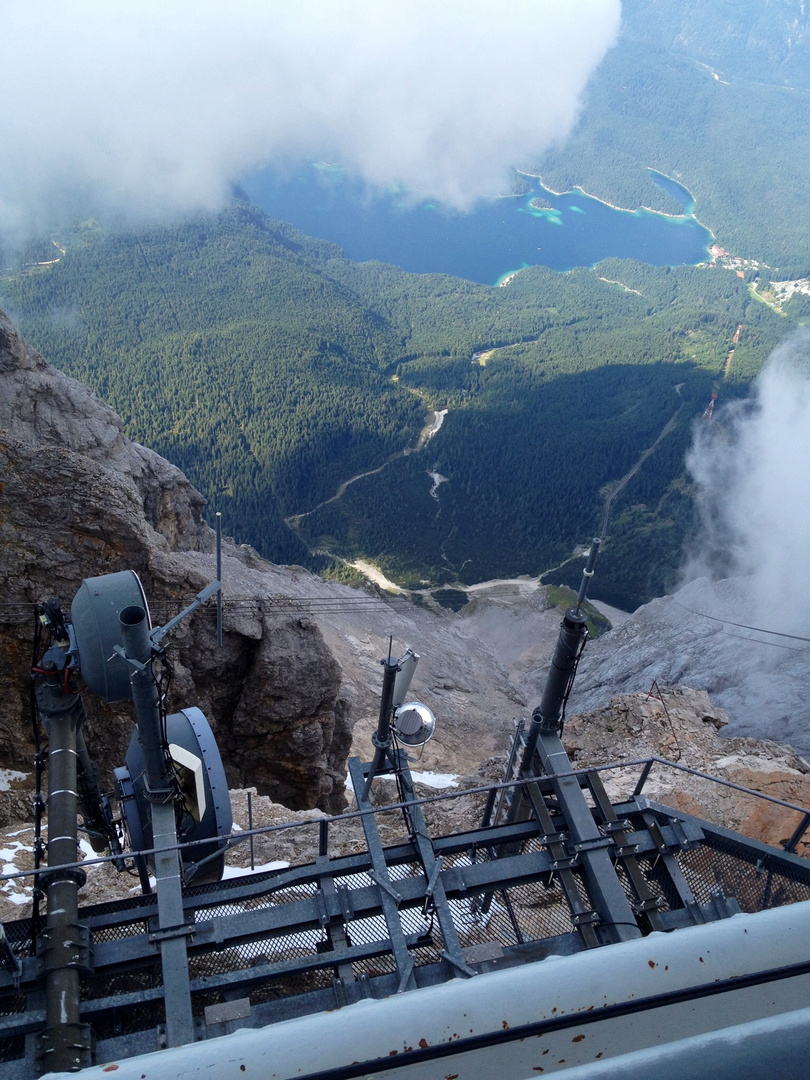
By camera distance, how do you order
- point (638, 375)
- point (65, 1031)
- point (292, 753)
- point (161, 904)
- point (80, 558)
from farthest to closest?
1. point (638, 375)
2. point (292, 753)
3. point (80, 558)
4. point (161, 904)
5. point (65, 1031)

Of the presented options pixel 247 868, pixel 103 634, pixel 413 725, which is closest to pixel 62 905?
pixel 103 634

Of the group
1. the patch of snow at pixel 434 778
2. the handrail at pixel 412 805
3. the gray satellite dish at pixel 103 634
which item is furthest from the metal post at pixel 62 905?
the patch of snow at pixel 434 778

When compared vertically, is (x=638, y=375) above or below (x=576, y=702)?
above

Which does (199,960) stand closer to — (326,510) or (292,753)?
(292,753)

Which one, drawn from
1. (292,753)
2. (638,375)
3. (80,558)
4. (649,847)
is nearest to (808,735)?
(292,753)

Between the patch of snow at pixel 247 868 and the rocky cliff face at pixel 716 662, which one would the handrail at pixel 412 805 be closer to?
the patch of snow at pixel 247 868

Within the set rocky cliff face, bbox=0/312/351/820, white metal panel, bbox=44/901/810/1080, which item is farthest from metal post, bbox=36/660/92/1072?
rocky cliff face, bbox=0/312/351/820

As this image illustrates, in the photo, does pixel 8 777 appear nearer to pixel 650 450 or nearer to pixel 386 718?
pixel 386 718

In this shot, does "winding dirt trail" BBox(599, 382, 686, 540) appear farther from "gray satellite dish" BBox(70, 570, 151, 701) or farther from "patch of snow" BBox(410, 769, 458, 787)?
"gray satellite dish" BBox(70, 570, 151, 701)
